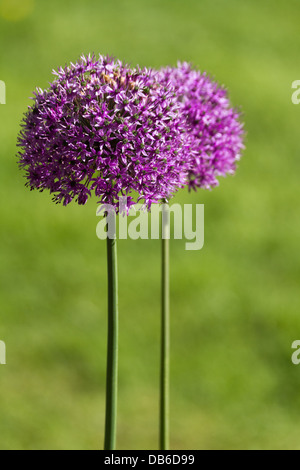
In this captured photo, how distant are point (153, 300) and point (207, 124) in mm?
2914

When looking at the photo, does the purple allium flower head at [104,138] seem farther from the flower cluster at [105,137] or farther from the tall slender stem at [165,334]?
the tall slender stem at [165,334]

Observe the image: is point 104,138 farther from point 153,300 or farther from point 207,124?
point 153,300

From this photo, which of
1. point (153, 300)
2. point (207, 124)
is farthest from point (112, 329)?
point (153, 300)

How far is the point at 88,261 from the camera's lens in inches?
205

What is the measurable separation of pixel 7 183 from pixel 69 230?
72 cm

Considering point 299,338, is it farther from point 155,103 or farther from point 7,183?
point 155,103

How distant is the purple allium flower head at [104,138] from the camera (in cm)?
166

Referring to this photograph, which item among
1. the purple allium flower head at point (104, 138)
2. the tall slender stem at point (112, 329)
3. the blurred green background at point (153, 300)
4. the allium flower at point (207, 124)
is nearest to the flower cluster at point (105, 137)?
the purple allium flower head at point (104, 138)

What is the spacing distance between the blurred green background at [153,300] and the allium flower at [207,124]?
4.53 ft

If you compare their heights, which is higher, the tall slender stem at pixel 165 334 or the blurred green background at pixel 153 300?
the blurred green background at pixel 153 300

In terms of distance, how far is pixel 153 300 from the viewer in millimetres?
4926

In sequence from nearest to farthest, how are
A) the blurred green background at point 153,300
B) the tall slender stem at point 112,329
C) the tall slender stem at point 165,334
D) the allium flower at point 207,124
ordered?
the tall slender stem at point 112,329, the tall slender stem at point 165,334, the allium flower at point 207,124, the blurred green background at point 153,300

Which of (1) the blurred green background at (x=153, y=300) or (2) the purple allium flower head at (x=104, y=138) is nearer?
(2) the purple allium flower head at (x=104, y=138)
